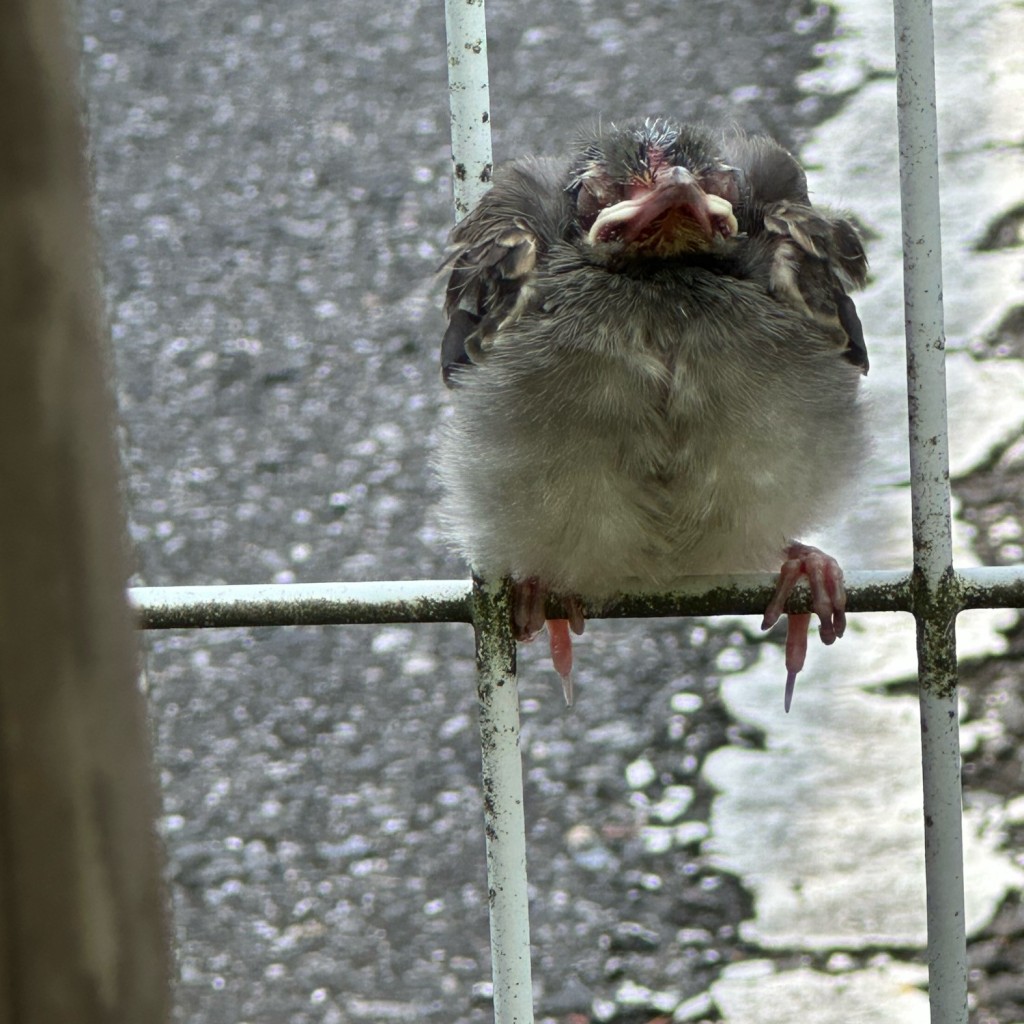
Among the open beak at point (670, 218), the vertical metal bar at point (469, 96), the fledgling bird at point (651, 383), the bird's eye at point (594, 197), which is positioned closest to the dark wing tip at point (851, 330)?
the fledgling bird at point (651, 383)

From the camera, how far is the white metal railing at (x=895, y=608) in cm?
147

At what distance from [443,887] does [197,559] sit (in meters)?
1.12

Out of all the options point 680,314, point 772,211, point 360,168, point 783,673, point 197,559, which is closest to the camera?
point 680,314

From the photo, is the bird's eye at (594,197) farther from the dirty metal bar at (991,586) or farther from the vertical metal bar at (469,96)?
the dirty metal bar at (991,586)

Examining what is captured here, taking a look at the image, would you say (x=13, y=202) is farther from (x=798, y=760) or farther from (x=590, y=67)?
(x=590, y=67)

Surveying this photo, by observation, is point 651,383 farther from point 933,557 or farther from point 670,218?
point 933,557

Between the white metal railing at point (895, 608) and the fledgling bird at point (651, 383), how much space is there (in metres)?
0.19

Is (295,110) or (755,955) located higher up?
(295,110)

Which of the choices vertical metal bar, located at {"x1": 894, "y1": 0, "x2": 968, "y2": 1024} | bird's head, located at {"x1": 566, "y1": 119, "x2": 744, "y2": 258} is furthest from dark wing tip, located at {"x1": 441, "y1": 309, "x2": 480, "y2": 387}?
vertical metal bar, located at {"x1": 894, "y1": 0, "x2": 968, "y2": 1024}

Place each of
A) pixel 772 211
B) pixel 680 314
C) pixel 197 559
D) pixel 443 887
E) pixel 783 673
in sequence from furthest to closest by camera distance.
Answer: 1. pixel 197 559
2. pixel 783 673
3. pixel 443 887
4. pixel 772 211
5. pixel 680 314

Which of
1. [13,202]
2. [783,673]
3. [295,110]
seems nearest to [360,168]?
[295,110]

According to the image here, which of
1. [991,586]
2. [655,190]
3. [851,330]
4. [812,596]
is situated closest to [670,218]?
[655,190]

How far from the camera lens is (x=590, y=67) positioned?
16.0 feet

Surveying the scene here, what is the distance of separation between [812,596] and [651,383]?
0.31 metres
